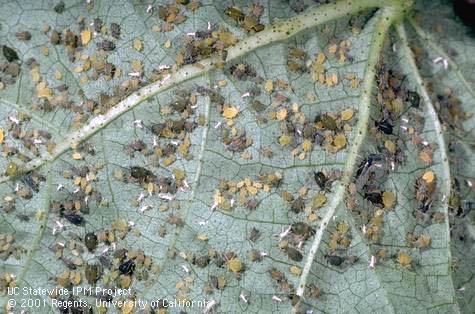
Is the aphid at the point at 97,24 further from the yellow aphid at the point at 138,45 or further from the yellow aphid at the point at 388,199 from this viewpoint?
the yellow aphid at the point at 388,199

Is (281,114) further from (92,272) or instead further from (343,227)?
(92,272)

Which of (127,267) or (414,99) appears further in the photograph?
(414,99)

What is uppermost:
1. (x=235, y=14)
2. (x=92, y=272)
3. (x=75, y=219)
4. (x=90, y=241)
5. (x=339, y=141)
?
(x=235, y=14)

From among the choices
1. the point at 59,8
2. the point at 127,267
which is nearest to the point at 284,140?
the point at 127,267

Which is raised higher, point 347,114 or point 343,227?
point 347,114

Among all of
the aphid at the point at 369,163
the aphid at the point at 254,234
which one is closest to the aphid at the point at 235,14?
the aphid at the point at 369,163

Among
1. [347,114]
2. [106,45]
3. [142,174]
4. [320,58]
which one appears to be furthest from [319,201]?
[106,45]
